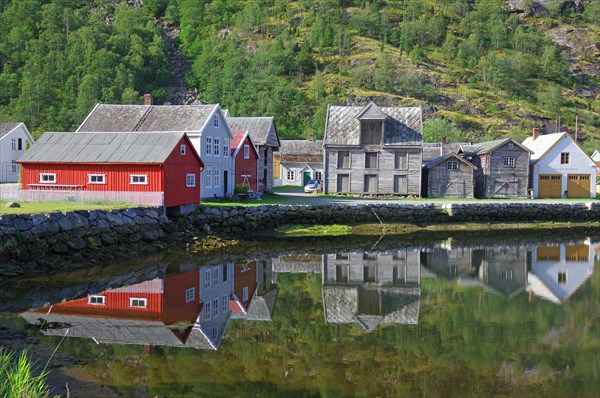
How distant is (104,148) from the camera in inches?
1172

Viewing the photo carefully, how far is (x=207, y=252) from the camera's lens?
85.2ft

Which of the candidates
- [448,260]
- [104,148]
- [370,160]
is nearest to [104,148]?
[104,148]

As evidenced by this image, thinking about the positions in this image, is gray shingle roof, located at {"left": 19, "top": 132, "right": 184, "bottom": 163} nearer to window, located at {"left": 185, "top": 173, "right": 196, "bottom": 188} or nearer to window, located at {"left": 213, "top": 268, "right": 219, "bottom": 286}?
window, located at {"left": 185, "top": 173, "right": 196, "bottom": 188}

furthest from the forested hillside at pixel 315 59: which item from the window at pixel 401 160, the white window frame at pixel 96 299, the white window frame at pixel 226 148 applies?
the white window frame at pixel 96 299

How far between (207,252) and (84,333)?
1262cm

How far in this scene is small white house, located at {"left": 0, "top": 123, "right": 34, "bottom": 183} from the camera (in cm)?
4994

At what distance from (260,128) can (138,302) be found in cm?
3382

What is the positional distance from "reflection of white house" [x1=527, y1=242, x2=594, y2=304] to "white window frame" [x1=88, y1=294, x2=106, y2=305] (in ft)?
44.4

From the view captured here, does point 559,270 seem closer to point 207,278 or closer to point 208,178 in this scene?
point 207,278

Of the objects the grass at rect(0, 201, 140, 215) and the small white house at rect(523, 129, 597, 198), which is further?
the small white house at rect(523, 129, 597, 198)

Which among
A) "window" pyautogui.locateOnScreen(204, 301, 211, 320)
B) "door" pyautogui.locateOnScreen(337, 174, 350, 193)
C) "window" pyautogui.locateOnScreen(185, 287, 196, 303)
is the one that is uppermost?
"door" pyautogui.locateOnScreen(337, 174, 350, 193)

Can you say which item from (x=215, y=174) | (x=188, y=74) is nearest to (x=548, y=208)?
(x=215, y=174)

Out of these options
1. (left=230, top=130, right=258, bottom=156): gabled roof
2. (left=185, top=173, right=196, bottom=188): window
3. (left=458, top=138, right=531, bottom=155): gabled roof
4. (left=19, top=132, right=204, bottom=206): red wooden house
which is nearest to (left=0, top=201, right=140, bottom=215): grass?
(left=19, top=132, right=204, bottom=206): red wooden house

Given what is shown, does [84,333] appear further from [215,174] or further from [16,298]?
[215,174]
